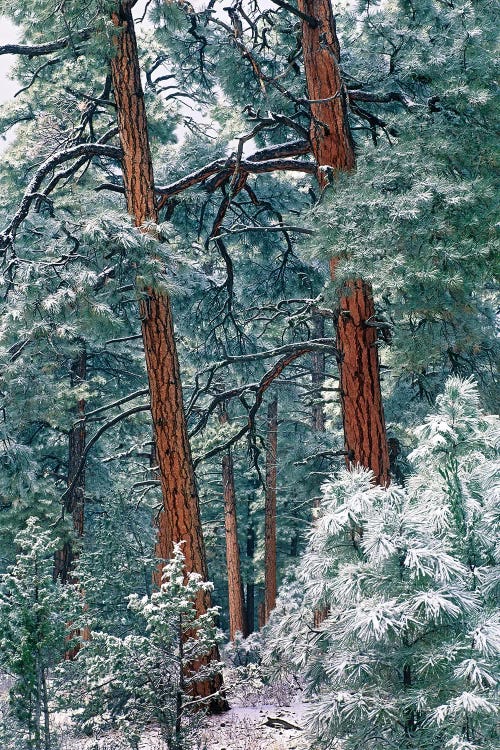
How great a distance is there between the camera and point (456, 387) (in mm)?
3721

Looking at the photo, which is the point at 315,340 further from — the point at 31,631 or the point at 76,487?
the point at 76,487

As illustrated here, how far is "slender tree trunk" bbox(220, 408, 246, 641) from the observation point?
52.8 feet

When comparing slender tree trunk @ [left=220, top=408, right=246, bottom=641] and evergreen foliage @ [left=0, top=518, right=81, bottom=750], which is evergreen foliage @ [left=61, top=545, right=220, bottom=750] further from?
slender tree trunk @ [left=220, top=408, right=246, bottom=641]

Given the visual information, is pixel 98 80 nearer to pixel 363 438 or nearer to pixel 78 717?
pixel 363 438

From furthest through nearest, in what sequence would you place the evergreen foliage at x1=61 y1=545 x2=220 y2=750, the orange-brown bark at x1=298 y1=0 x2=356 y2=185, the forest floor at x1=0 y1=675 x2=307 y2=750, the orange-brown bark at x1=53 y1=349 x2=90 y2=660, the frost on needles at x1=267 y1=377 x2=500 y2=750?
the orange-brown bark at x1=53 y1=349 x2=90 y2=660 → the orange-brown bark at x1=298 y1=0 x2=356 y2=185 → the forest floor at x1=0 y1=675 x2=307 y2=750 → the evergreen foliage at x1=61 y1=545 x2=220 y2=750 → the frost on needles at x1=267 y1=377 x2=500 y2=750

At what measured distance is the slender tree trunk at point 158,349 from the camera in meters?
7.33

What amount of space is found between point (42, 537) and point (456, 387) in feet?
11.0

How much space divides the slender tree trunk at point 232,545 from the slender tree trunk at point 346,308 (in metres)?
9.20

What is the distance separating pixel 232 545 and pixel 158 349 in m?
9.78

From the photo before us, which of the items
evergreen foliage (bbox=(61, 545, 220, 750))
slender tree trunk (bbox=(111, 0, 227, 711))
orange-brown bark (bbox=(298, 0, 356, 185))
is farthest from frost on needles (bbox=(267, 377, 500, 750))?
slender tree trunk (bbox=(111, 0, 227, 711))

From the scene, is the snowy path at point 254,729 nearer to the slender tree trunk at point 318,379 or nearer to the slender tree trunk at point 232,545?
the slender tree trunk at point 232,545

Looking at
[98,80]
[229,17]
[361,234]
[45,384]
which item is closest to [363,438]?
[361,234]

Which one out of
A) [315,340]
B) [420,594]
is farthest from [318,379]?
[420,594]

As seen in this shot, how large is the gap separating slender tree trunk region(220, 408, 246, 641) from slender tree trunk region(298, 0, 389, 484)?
30.2 feet
